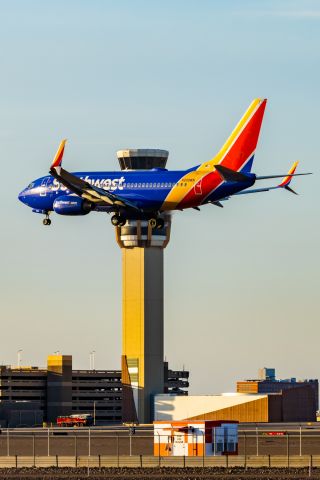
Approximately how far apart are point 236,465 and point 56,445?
1793 inches

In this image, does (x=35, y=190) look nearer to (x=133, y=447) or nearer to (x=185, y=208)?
(x=185, y=208)

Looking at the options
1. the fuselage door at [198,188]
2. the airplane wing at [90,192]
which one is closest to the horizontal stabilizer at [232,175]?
the fuselage door at [198,188]

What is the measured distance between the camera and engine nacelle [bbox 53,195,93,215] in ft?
515

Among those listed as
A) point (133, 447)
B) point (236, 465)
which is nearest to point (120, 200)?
point (133, 447)

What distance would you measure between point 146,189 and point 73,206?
7.94 metres

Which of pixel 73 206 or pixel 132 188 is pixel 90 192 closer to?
pixel 73 206

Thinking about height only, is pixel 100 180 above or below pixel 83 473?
above

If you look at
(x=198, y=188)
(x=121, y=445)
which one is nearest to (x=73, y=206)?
(x=198, y=188)

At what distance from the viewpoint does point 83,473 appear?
123 m

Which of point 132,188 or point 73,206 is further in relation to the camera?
point 132,188

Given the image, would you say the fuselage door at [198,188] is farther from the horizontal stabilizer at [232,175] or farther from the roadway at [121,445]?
Result: the roadway at [121,445]

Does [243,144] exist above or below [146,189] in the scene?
above

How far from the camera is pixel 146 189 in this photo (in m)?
156

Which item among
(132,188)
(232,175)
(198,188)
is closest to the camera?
(232,175)
